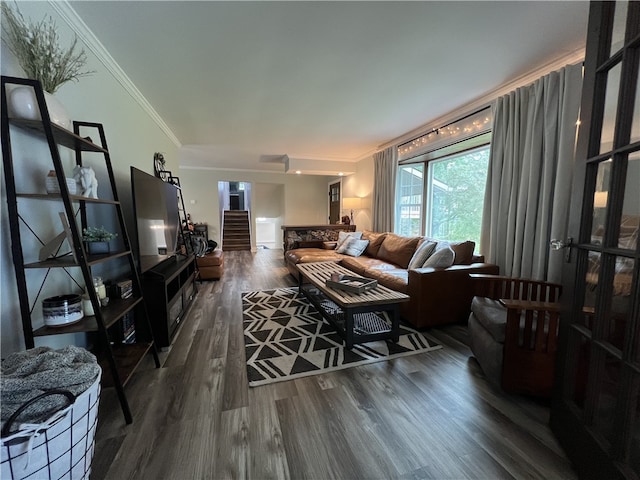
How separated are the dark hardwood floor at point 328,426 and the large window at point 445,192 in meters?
2.01

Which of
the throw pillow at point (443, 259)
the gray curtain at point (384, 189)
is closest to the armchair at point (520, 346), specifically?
the throw pillow at point (443, 259)

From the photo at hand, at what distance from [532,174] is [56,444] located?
332 cm

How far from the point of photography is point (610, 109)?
1.06 metres

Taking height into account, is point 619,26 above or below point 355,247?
above

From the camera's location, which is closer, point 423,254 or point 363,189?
point 423,254

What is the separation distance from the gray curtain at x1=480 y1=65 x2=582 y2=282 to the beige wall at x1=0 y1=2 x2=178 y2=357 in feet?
11.3

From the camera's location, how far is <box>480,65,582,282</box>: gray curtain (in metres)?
2.04

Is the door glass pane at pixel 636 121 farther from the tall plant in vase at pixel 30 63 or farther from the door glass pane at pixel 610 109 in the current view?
the tall plant in vase at pixel 30 63

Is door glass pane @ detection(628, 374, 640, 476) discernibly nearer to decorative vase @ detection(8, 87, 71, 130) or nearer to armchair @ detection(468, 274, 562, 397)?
armchair @ detection(468, 274, 562, 397)

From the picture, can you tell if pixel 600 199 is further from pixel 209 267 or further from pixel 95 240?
pixel 209 267

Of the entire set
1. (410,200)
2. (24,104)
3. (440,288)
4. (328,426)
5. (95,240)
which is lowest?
(328,426)

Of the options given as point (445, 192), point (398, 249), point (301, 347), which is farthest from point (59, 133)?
point (445, 192)

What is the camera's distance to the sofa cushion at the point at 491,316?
1630 millimetres

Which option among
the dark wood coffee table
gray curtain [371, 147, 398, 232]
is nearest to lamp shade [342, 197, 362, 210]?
gray curtain [371, 147, 398, 232]
